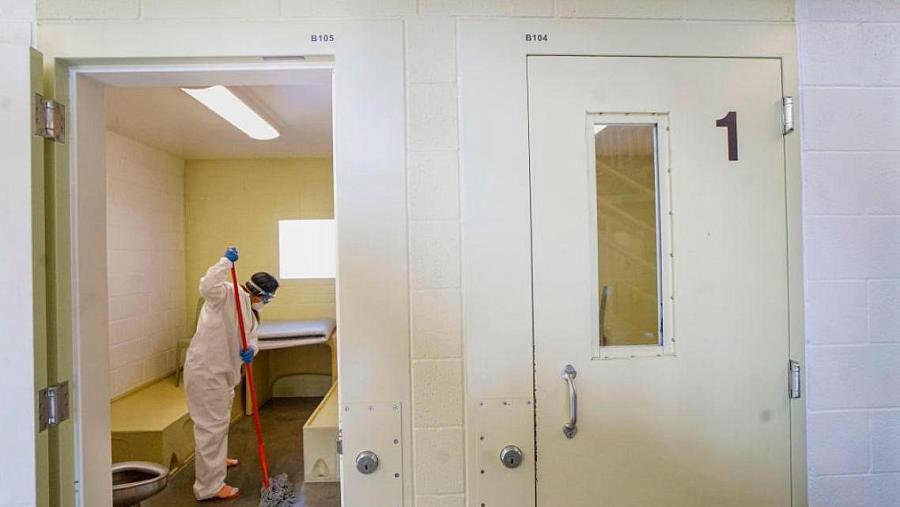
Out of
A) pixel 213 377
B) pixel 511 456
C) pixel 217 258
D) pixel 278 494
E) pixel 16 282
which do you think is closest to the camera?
pixel 16 282

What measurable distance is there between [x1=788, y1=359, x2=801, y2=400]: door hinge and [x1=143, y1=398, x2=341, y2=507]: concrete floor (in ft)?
7.82

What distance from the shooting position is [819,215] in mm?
1159

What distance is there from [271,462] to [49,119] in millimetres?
2808

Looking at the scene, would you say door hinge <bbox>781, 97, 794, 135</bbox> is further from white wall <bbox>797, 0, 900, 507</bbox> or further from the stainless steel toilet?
the stainless steel toilet

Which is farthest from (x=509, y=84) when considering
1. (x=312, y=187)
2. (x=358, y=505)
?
(x=312, y=187)

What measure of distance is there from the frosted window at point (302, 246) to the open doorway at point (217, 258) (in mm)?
11

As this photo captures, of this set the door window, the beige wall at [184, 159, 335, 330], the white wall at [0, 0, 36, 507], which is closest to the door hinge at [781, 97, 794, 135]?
the door window

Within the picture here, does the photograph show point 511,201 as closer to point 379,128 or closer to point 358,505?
point 379,128

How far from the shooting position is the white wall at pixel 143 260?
3.20m

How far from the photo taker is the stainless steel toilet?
1.82 m

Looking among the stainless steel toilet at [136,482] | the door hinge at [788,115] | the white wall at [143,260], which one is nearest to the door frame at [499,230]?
the door hinge at [788,115]

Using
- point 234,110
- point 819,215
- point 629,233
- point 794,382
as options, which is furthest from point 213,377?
point 819,215

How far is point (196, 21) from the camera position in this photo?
109 centimetres

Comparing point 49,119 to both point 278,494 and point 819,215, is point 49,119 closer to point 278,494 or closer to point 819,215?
point 819,215
